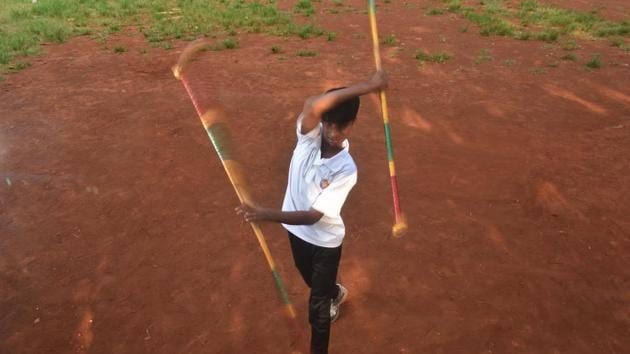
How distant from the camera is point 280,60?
336 inches

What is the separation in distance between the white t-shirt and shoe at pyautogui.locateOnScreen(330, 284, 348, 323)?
928 millimetres

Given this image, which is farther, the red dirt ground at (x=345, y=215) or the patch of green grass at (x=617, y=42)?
the patch of green grass at (x=617, y=42)

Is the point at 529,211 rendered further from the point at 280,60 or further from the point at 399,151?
the point at 280,60

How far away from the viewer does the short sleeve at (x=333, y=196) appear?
2117mm

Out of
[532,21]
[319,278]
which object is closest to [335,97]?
[319,278]

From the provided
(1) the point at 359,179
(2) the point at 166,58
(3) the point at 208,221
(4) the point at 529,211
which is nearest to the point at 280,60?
(2) the point at 166,58

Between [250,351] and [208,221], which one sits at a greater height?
[208,221]

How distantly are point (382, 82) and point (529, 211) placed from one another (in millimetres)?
2872

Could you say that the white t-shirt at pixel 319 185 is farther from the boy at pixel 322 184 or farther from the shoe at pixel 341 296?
the shoe at pixel 341 296

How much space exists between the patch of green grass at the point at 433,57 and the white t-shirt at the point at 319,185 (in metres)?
6.71

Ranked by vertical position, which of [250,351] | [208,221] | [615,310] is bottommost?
[615,310]

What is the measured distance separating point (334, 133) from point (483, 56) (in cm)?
738

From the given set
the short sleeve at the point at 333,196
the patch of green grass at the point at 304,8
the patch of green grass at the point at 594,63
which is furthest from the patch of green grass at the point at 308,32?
the short sleeve at the point at 333,196

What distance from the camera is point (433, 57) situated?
8523mm
